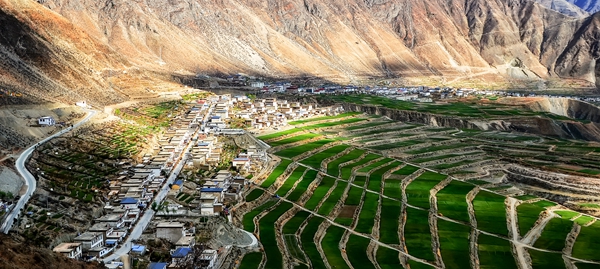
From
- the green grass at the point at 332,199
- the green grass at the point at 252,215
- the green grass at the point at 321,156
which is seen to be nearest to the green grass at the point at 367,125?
the green grass at the point at 321,156

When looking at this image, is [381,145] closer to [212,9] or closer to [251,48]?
[251,48]

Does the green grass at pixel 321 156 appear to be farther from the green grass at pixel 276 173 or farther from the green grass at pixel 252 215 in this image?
the green grass at pixel 252 215

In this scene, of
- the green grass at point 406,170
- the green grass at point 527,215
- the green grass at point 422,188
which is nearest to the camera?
the green grass at point 527,215

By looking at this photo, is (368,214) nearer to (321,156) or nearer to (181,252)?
(181,252)

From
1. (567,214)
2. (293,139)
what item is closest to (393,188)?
(567,214)

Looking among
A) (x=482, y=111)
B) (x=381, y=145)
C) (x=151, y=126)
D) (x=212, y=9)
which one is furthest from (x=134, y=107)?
(x=212, y=9)

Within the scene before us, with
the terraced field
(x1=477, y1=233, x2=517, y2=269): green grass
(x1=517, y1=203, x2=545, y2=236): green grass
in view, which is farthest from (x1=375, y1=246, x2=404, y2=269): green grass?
(x1=517, y1=203, x2=545, y2=236): green grass
